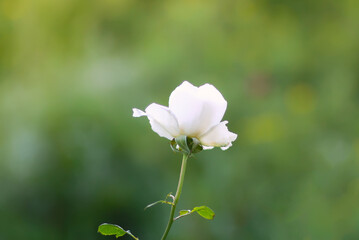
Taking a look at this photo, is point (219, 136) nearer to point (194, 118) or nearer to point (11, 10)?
point (194, 118)

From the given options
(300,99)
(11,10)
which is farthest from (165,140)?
(11,10)

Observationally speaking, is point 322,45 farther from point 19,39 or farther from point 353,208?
point 19,39

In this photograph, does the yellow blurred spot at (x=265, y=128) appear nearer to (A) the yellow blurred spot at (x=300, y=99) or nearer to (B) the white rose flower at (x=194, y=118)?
(A) the yellow blurred spot at (x=300, y=99)

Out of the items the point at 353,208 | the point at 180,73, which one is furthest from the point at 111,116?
the point at 353,208

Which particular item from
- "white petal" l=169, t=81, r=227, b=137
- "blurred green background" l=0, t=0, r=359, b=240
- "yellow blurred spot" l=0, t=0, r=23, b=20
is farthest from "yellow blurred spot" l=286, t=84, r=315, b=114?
"white petal" l=169, t=81, r=227, b=137

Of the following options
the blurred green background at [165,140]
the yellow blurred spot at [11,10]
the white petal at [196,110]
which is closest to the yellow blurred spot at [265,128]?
the blurred green background at [165,140]

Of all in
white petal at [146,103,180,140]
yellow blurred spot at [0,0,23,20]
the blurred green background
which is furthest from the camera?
yellow blurred spot at [0,0,23,20]

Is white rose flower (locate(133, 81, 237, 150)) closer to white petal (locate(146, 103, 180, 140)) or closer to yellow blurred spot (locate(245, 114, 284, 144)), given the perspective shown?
white petal (locate(146, 103, 180, 140))
